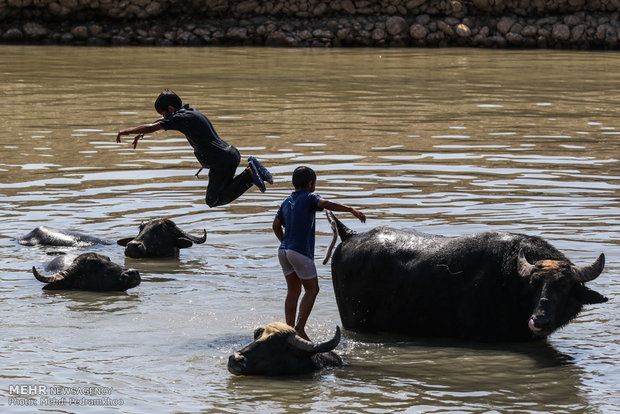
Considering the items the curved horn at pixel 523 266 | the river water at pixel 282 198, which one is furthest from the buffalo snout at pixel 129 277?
the curved horn at pixel 523 266

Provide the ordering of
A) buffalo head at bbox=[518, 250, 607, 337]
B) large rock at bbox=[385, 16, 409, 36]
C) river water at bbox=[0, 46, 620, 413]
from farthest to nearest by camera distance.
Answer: large rock at bbox=[385, 16, 409, 36], buffalo head at bbox=[518, 250, 607, 337], river water at bbox=[0, 46, 620, 413]

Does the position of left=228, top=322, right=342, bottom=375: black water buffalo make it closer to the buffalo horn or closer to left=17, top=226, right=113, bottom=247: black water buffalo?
the buffalo horn

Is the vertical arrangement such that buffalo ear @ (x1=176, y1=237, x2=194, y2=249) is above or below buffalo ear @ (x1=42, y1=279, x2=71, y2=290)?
above

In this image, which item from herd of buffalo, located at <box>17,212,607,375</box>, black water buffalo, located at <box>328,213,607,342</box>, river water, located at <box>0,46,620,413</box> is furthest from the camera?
black water buffalo, located at <box>328,213,607,342</box>

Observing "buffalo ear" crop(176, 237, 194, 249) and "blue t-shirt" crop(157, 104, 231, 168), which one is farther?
"buffalo ear" crop(176, 237, 194, 249)

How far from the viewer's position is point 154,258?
1260 cm

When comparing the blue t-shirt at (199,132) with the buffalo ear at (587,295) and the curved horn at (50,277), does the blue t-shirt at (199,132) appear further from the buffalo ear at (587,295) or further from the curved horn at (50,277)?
the buffalo ear at (587,295)

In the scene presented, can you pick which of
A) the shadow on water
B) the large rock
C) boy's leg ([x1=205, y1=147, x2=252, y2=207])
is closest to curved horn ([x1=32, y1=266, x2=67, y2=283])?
boy's leg ([x1=205, y1=147, x2=252, y2=207])

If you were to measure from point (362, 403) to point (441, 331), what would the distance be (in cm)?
179

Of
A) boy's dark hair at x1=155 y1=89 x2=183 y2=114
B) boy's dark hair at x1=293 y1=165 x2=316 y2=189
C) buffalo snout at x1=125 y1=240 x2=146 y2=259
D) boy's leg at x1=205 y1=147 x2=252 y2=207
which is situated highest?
boy's dark hair at x1=155 y1=89 x2=183 y2=114

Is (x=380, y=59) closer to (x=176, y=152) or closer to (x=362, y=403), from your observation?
(x=176, y=152)

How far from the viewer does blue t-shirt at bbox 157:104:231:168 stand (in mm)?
11305

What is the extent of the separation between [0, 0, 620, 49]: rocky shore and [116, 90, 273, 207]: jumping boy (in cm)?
2497

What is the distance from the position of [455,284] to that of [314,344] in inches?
60.5
